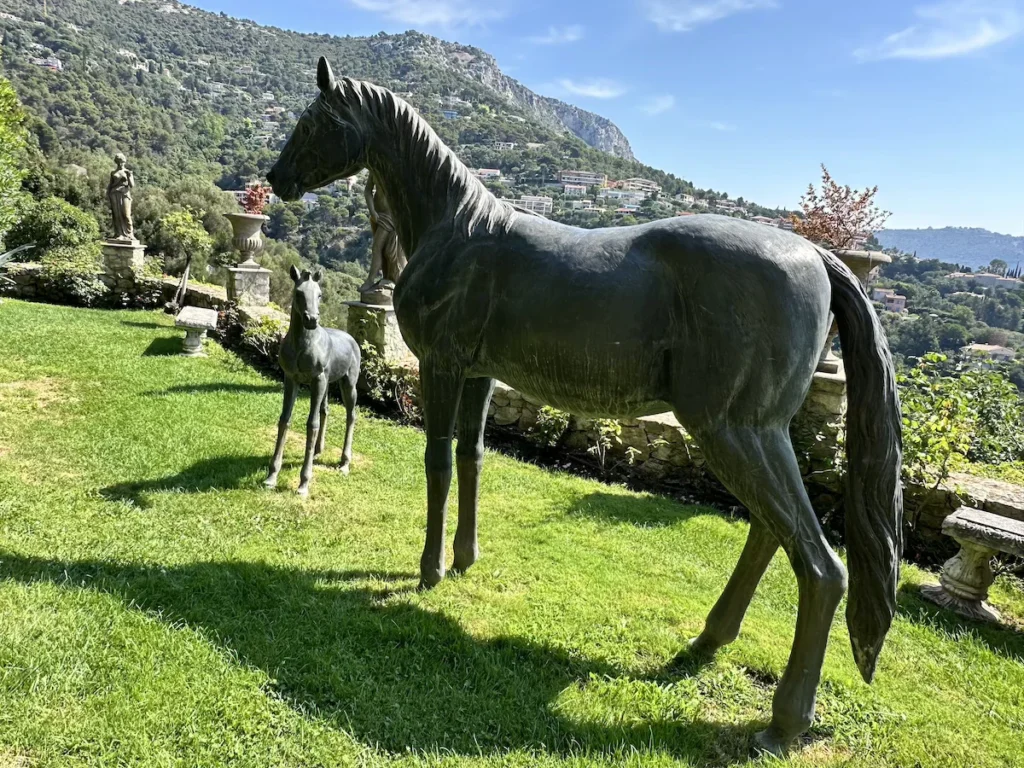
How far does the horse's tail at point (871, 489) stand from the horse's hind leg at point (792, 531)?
120 mm

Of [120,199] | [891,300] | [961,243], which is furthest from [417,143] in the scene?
[961,243]

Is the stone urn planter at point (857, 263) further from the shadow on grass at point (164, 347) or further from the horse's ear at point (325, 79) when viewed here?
the shadow on grass at point (164, 347)

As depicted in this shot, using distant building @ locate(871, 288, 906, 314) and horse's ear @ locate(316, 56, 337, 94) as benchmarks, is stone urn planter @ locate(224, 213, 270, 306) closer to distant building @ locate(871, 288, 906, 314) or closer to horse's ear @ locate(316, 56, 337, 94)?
horse's ear @ locate(316, 56, 337, 94)

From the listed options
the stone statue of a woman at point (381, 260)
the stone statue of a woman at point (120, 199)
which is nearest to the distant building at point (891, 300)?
the stone statue of a woman at point (381, 260)

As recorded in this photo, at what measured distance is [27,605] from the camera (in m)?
2.60

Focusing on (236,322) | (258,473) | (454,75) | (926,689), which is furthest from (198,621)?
(454,75)

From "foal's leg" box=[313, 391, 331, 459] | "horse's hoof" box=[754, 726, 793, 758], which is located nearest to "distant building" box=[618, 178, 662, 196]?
→ "foal's leg" box=[313, 391, 331, 459]

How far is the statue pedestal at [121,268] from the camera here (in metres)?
12.9

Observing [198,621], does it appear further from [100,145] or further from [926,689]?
[100,145]

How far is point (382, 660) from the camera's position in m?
2.57

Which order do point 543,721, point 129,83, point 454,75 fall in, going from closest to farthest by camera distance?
point 543,721 < point 129,83 < point 454,75

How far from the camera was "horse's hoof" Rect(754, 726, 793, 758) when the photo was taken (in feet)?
7.06

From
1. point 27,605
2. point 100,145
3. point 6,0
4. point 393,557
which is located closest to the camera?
point 27,605

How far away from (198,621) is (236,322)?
8673 mm
